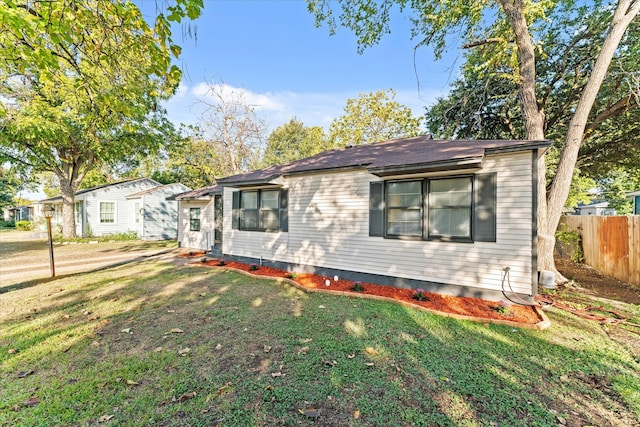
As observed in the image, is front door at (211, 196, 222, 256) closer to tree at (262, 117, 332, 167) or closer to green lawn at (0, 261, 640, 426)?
green lawn at (0, 261, 640, 426)

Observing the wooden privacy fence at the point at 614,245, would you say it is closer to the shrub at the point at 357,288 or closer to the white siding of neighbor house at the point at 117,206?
the shrub at the point at 357,288

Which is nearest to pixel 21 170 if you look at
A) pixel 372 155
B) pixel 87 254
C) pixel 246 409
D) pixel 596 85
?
pixel 87 254

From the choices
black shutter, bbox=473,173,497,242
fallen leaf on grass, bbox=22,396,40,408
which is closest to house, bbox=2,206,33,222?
fallen leaf on grass, bbox=22,396,40,408

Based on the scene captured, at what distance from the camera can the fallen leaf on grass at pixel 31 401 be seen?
2.36m

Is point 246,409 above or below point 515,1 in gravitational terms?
below

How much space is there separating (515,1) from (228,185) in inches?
374

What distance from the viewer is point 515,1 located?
6.68 meters

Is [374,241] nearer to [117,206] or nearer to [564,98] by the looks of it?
[564,98]

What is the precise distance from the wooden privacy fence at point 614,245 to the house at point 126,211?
2104cm

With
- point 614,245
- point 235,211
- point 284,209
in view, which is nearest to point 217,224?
point 235,211

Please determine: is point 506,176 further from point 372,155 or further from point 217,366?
point 217,366

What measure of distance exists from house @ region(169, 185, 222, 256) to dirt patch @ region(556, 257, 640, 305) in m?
11.3

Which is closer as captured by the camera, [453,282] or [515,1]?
[453,282]

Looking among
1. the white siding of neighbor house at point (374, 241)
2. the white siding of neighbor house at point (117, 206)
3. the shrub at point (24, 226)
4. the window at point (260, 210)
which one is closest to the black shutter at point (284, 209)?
the window at point (260, 210)
